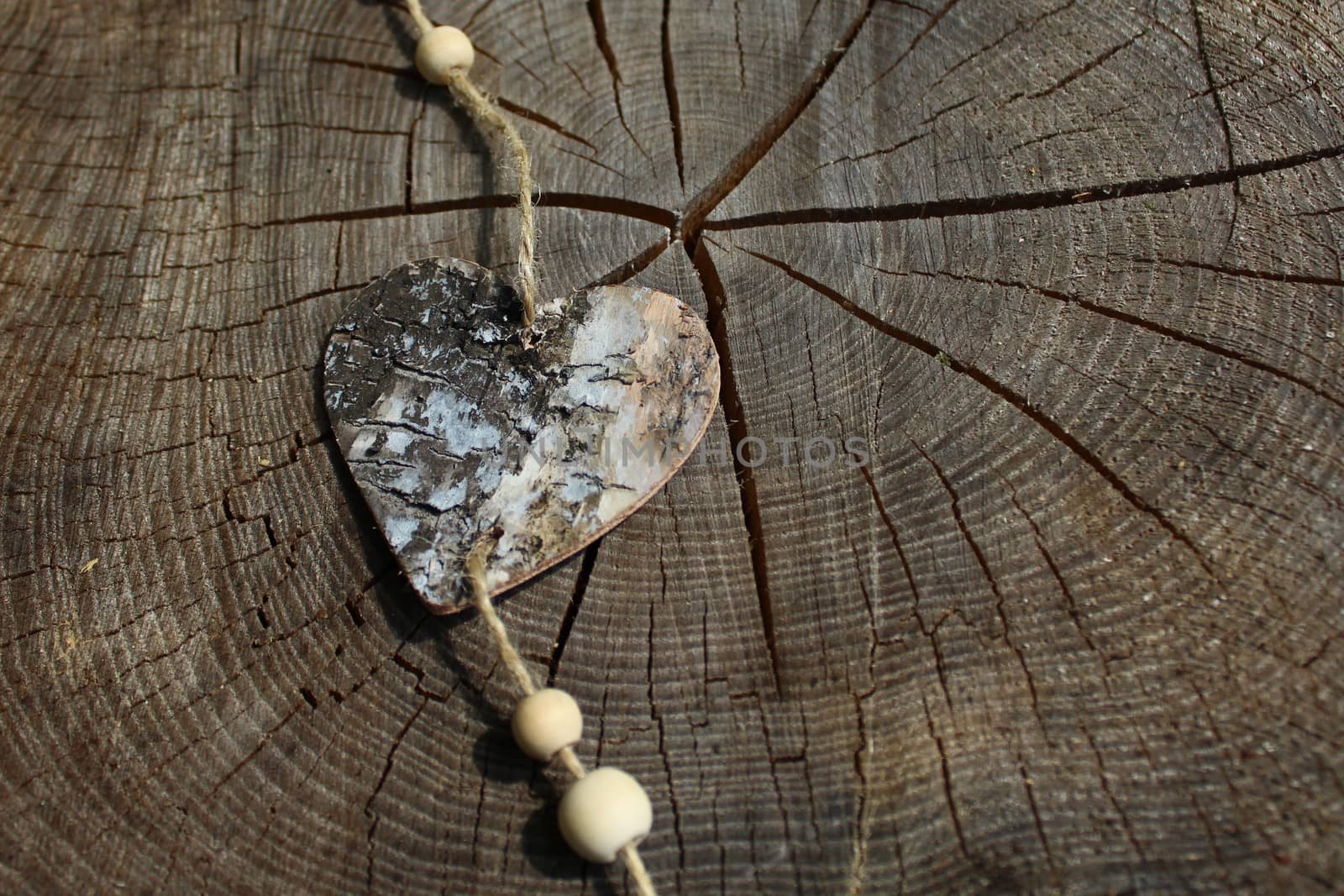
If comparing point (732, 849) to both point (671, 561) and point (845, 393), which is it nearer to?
point (671, 561)

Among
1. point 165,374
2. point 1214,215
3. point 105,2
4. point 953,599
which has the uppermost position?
point 105,2

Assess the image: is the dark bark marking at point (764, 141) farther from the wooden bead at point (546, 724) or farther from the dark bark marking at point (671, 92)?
the wooden bead at point (546, 724)

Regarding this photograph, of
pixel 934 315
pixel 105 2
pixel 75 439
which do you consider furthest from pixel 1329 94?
pixel 105 2

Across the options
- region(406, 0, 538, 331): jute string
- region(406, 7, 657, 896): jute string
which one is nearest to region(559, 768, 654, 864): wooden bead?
region(406, 7, 657, 896): jute string

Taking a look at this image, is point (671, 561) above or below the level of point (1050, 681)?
above

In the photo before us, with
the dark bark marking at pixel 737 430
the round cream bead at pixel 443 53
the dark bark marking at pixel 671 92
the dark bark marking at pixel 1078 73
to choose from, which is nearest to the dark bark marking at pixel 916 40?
the dark bark marking at pixel 1078 73

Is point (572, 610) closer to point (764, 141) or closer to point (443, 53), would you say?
point (764, 141)
